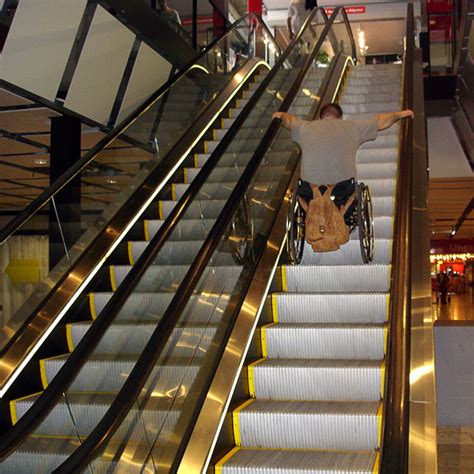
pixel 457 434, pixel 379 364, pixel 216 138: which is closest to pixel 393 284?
pixel 379 364

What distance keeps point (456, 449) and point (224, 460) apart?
4087mm

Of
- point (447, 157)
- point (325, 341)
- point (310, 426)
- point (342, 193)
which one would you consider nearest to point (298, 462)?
point (310, 426)

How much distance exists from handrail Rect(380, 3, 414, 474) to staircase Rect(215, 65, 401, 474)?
0.67 m

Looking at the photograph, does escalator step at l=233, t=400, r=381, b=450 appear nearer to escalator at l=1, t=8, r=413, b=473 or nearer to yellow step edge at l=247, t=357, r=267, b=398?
escalator at l=1, t=8, r=413, b=473

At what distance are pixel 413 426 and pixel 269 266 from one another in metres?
2.80

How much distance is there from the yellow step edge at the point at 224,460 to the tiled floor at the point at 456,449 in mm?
3232

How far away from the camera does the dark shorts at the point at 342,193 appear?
6398 millimetres

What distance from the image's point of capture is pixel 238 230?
5621 mm

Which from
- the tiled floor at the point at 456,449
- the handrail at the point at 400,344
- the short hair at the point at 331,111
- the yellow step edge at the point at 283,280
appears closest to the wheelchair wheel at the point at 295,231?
the yellow step edge at the point at 283,280

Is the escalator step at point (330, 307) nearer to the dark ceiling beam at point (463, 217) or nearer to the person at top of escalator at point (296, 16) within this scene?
the person at top of escalator at point (296, 16)

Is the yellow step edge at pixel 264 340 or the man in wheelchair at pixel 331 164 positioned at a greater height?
the man in wheelchair at pixel 331 164

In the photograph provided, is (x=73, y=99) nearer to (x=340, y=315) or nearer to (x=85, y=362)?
(x=340, y=315)

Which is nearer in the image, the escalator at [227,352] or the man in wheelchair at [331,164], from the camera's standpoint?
the escalator at [227,352]

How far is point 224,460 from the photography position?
4.36 metres
